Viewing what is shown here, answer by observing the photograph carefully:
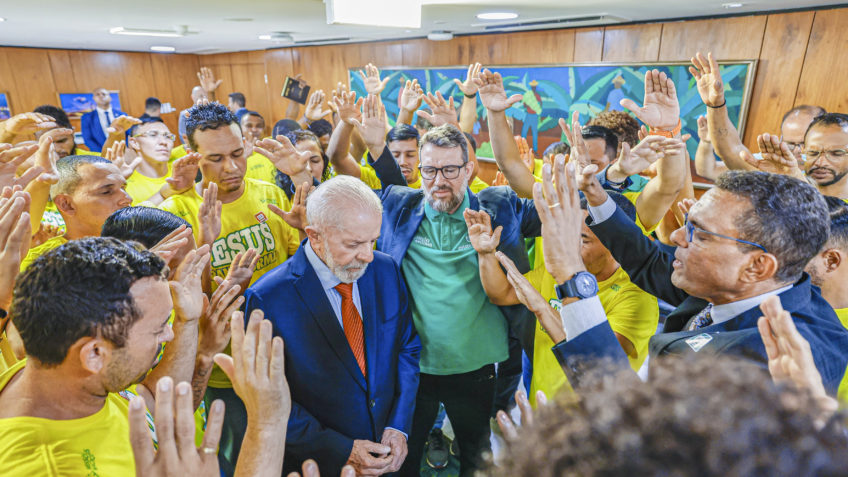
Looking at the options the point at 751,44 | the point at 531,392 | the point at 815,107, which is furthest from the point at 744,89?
the point at 531,392

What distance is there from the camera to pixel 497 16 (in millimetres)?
4395

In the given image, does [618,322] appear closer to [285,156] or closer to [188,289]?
[188,289]

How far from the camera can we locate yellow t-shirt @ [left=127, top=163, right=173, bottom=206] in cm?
332

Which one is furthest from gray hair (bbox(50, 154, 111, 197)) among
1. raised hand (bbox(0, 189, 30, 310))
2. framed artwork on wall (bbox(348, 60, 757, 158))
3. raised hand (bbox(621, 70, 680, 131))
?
framed artwork on wall (bbox(348, 60, 757, 158))

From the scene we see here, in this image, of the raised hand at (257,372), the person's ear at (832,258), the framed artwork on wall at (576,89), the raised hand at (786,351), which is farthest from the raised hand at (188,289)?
the framed artwork on wall at (576,89)

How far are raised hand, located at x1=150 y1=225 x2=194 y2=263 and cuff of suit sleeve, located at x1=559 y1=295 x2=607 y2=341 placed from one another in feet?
4.26

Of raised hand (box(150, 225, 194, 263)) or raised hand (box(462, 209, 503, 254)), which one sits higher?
raised hand (box(150, 225, 194, 263))

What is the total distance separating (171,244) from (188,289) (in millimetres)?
259

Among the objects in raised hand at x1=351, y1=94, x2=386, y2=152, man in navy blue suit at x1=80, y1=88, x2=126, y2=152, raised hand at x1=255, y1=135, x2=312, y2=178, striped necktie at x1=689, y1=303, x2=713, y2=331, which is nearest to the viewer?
striped necktie at x1=689, y1=303, x2=713, y2=331

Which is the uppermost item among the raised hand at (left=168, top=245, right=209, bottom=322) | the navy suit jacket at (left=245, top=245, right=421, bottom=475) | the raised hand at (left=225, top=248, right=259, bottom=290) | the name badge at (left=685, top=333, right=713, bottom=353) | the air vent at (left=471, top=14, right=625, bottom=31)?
the air vent at (left=471, top=14, right=625, bottom=31)

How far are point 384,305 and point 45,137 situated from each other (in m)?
1.75

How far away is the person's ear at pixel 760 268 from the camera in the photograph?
3.99 ft

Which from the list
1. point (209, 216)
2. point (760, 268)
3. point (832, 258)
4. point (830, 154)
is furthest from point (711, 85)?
point (209, 216)

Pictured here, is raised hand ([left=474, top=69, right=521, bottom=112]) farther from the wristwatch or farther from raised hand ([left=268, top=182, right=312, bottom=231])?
the wristwatch
